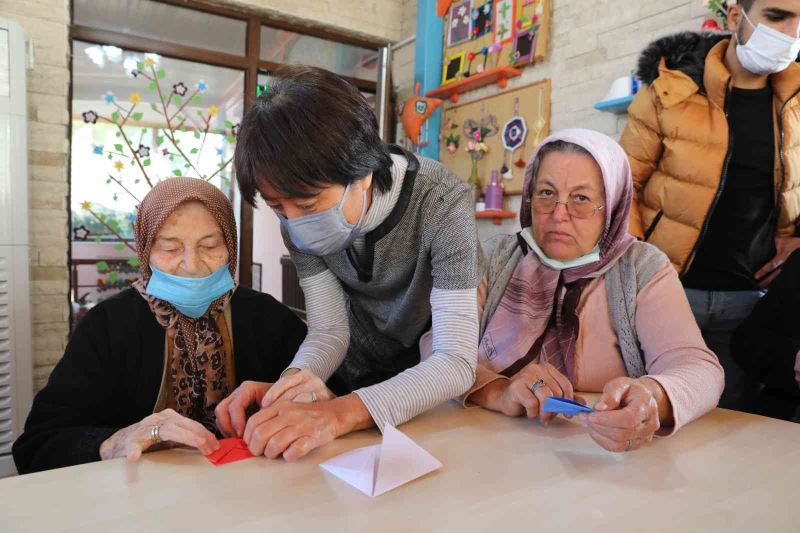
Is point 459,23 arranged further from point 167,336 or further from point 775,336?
point 167,336

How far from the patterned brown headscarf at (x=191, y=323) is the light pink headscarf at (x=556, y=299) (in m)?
0.68

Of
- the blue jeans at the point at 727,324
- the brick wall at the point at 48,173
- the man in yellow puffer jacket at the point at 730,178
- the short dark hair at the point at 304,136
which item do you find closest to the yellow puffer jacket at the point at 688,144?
the man in yellow puffer jacket at the point at 730,178

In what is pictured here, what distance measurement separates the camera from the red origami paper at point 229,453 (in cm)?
90

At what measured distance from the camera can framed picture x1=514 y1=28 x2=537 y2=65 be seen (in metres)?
3.59

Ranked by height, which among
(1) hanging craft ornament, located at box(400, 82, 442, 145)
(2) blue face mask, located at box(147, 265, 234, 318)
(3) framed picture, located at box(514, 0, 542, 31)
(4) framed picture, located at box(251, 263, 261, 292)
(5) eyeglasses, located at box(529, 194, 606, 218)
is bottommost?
(4) framed picture, located at box(251, 263, 261, 292)

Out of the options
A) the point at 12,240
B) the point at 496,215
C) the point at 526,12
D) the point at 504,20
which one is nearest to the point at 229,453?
the point at 12,240

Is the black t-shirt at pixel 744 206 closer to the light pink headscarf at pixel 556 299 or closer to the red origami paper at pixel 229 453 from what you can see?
the light pink headscarf at pixel 556 299

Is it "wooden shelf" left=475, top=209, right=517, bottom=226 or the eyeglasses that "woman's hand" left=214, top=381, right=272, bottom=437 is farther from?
"wooden shelf" left=475, top=209, right=517, bottom=226

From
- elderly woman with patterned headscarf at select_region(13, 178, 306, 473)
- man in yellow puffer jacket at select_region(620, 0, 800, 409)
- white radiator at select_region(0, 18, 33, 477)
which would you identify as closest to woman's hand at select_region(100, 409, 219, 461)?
elderly woman with patterned headscarf at select_region(13, 178, 306, 473)

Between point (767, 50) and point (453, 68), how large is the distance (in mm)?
2723

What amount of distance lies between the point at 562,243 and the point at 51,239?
3.39 m

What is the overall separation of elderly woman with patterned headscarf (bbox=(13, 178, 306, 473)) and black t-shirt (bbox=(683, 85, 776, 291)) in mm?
1496

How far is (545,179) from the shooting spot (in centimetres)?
147

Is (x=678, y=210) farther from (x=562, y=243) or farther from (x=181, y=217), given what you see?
(x=181, y=217)
